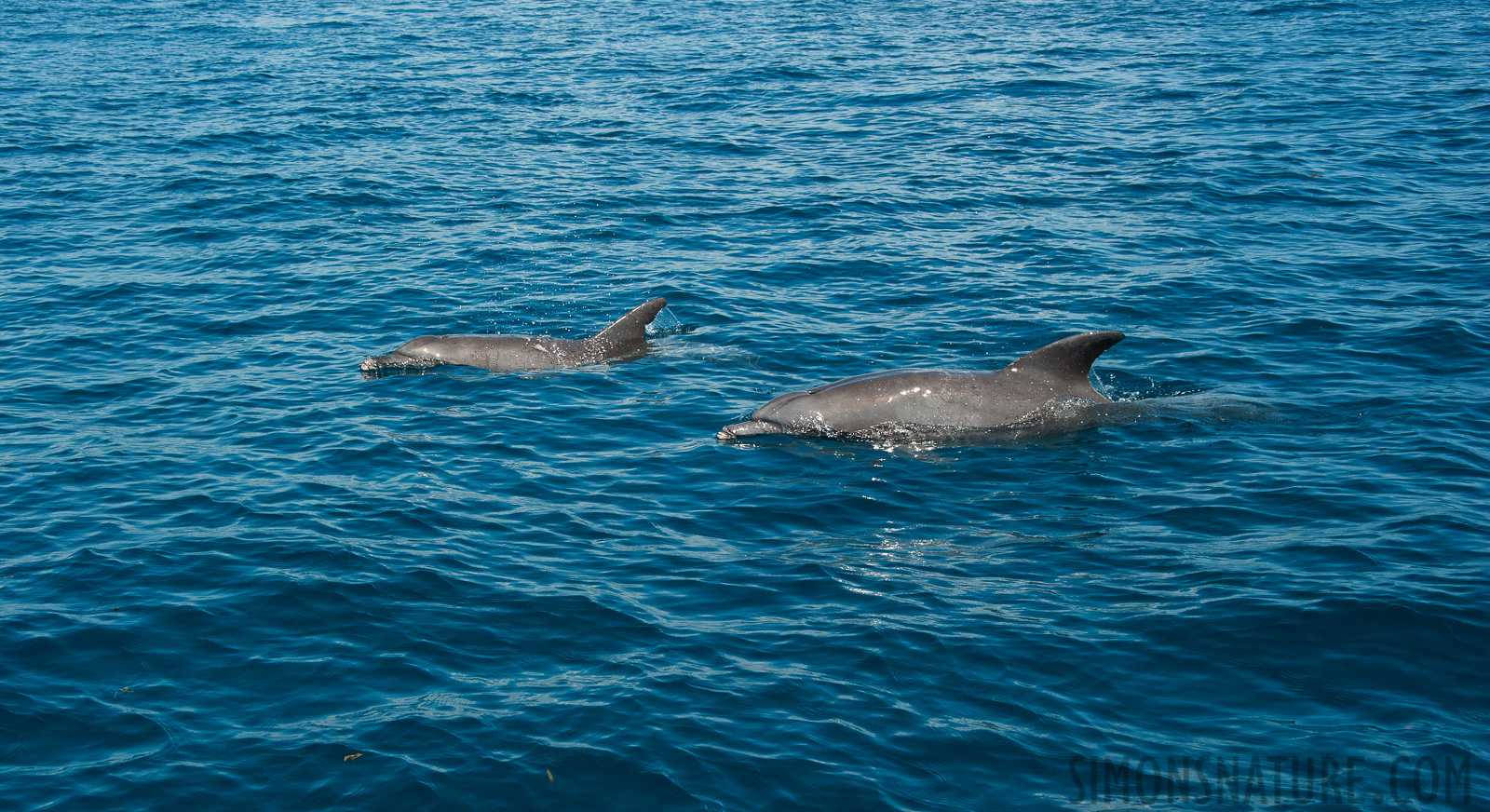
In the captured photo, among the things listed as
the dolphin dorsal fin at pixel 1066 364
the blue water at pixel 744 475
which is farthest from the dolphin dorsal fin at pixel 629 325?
the dolphin dorsal fin at pixel 1066 364

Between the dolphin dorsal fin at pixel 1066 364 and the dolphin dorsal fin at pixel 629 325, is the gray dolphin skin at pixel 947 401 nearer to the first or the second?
the dolphin dorsal fin at pixel 1066 364

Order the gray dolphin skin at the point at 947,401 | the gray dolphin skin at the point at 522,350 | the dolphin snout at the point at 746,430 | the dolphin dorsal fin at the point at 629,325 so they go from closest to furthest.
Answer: the gray dolphin skin at the point at 947,401
the dolphin snout at the point at 746,430
the gray dolphin skin at the point at 522,350
the dolphin dorsal fin at the point at 629,325

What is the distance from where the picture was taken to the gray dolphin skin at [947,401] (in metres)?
13.8

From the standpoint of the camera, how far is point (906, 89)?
34625 mm

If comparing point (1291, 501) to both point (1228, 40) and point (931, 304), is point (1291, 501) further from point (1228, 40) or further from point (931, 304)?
point (1228, 40)

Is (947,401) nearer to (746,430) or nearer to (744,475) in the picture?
(746,430)

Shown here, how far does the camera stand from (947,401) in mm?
13883

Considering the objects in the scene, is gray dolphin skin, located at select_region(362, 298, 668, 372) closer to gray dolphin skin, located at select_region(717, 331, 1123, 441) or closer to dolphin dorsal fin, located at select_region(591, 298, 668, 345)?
dolphin dorsal fin, located at select_region(591, 298, 668, 345)

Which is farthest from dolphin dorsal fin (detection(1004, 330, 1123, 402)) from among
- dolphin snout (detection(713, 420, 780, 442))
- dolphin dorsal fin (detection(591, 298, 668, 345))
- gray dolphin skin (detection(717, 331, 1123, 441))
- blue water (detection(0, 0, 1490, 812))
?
dolphin dorsal fin (detection(591, 298, 668, 345))

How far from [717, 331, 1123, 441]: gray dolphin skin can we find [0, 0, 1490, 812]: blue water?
36cm

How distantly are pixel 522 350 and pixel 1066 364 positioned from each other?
729 centimetres

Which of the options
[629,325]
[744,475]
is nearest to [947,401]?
[744,475]

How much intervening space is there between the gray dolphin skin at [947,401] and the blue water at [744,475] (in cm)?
36

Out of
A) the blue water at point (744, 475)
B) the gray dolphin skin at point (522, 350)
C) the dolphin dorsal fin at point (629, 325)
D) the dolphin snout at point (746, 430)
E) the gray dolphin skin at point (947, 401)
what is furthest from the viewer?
the dolphin dorsal fin at point (629, 325)
